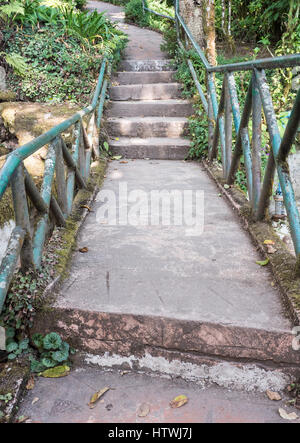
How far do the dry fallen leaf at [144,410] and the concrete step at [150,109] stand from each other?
16.5ft

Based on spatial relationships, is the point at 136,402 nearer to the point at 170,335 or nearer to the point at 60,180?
the point at 170,335

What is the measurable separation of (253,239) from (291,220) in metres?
0.59

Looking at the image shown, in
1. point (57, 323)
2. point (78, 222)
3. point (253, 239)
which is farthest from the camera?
point (78, 222)

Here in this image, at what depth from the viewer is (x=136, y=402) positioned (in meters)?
1.66

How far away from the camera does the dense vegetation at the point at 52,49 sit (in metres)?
6.50

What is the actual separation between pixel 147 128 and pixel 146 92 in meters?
1.19

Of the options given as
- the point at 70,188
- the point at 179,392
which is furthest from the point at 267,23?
the point at 179,392

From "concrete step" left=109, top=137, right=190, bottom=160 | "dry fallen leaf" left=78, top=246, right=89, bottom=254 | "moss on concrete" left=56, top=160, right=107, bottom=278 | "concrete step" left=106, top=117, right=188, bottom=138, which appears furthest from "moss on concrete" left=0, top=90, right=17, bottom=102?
"dry fallen leaf" left=78, top=246, right=89, bottom=254

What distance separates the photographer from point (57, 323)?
6.27 feet

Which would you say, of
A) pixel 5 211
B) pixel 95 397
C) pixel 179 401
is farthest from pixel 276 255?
pixel 5 211

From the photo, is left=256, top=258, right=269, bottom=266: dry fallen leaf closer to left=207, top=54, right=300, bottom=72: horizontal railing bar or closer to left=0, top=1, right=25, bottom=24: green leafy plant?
left=207, top=54, right=300, bottom=72: horizontal railing bar

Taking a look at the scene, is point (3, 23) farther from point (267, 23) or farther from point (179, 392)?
point (179, 392)

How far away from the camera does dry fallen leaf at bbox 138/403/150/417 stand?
1.60 m

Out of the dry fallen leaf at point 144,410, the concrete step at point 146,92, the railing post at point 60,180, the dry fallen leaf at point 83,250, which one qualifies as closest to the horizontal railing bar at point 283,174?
the dry fallen leaf at point 144,410
